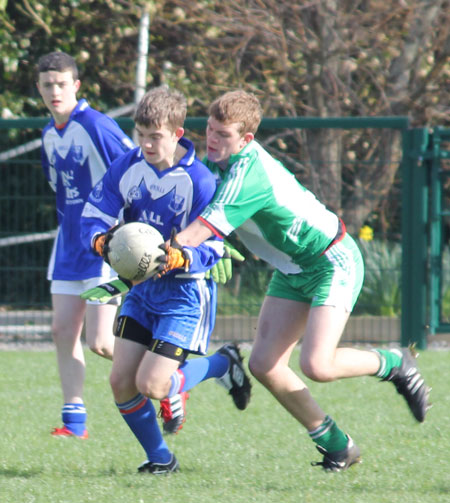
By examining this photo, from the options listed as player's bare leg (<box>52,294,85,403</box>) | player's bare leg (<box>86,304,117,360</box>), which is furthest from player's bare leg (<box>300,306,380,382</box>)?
player's bare leg (<box>52,294,85,403</box>)

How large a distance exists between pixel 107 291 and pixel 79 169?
1.59 m

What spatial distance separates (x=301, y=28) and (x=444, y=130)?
7.95ft

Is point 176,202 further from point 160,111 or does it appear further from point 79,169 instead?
point 79,169

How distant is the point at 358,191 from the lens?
8.78 meters

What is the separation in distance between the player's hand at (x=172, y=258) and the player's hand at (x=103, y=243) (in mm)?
239

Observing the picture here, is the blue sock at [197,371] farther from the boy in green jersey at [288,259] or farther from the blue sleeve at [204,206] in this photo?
the blue sleeve at [204,206]

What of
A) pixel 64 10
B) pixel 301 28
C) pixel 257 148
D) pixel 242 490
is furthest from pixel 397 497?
pixel 64 10

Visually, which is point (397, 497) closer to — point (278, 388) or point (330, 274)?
point (278, 388)

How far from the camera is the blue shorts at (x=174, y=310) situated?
4496 millimetres

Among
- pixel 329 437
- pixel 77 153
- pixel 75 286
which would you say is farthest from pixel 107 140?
pixel 329 437

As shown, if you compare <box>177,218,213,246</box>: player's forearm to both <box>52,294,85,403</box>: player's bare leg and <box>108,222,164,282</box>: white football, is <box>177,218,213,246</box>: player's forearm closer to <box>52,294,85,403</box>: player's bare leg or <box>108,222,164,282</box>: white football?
<box>108,222,164,282</box>: white football

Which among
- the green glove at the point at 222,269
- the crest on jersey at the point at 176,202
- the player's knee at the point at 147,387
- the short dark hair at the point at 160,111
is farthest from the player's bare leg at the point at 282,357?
the short dark hair at the point at 160,111

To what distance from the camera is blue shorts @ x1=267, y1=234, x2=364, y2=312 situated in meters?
4.61

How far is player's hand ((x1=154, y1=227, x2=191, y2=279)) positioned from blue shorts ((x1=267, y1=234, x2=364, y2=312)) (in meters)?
0.70
